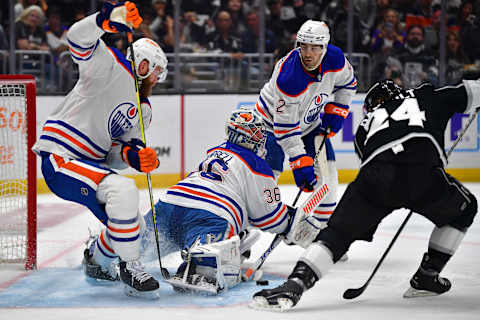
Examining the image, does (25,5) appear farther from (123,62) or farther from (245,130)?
(245,130)

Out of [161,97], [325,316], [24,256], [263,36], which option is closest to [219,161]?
[325,316]

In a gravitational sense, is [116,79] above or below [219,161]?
above

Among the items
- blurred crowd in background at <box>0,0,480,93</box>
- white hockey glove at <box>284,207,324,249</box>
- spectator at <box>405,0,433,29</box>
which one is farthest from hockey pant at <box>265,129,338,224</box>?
spectator at <box>405,0,433,29</box>

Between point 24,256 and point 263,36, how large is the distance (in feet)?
12.3

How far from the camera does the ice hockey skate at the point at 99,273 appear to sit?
3.39 m

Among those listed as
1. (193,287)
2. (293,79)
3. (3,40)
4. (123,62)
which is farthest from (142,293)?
(3,40)

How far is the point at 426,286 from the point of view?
3.16 metres

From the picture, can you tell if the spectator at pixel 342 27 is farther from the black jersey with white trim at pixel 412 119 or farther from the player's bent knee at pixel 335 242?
the player's bent knee at pixel 335 242

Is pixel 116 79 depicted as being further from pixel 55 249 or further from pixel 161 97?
pixel 161 97

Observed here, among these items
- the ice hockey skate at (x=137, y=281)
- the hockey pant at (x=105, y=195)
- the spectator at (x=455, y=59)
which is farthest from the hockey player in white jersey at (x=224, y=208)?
the spectator at (x=455, y=59)

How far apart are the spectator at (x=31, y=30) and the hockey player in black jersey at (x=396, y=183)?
170 inches

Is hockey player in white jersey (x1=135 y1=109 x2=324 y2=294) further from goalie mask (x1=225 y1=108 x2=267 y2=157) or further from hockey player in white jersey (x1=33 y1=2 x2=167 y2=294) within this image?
hockey player in white jersey (x1=33 y1=2 x2=167 y2=294)

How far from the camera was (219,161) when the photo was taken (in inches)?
133

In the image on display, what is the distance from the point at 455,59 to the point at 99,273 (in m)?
5.11
